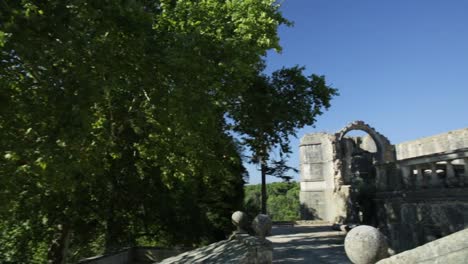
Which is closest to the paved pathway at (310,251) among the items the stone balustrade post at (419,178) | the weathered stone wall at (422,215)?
the weathered stone wall at (422,215)

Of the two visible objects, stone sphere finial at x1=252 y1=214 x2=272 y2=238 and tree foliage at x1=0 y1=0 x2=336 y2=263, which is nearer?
tree foliage at x1=0 y1=0 x2=336 y2=263

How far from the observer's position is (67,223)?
12.8 m

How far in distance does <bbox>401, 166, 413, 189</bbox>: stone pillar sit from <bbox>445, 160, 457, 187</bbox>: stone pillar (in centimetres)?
160

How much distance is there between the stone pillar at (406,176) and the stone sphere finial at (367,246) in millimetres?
6498

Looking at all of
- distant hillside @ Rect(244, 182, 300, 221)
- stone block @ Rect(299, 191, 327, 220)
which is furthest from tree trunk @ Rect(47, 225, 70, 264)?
distant hillside @ Rect(244, 182, 300, 221)

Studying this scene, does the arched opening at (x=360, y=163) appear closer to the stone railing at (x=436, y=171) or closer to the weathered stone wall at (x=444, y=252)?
the stone railing at (x=436, y=171)

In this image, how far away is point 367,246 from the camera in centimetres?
→ 482

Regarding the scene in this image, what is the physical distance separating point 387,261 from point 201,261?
21.1ft

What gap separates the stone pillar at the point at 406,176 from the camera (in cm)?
1068

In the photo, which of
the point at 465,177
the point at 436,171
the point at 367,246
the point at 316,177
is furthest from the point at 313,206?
the point at 367,246

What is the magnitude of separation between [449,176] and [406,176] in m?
1.98

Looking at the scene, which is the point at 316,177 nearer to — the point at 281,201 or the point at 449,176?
the point at 449,176

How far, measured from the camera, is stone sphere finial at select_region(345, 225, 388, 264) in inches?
189

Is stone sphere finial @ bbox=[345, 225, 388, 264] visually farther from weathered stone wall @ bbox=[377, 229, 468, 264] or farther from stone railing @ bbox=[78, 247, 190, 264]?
stone railing @ bbox=[78, 247, 190, 264]
